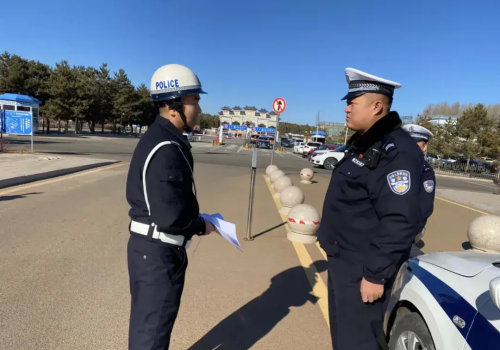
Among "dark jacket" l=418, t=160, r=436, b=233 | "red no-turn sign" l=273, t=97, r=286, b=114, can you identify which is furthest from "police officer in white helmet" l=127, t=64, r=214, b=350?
"red no-turn sign" l=273, t=97, r=286, b=114

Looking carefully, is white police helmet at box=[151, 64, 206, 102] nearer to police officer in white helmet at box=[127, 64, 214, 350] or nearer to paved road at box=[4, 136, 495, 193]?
police officer in white helmet at box=[127, 64, 214, 350]

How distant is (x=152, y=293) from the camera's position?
1999 millimetres

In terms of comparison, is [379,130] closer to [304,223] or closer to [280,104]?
[304,223]

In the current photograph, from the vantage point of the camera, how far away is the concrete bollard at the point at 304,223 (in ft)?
19.1

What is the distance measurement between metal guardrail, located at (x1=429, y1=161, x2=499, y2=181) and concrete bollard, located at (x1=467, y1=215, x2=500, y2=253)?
2619cm

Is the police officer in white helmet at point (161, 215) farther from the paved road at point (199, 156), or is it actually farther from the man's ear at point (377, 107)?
the paved road at point (199, 156)

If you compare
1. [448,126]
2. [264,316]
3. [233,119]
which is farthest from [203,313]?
[233,119]

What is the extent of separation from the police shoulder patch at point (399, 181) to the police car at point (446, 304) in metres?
0.58

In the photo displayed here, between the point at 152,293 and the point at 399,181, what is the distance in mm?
1547

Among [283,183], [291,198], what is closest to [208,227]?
[291,198]

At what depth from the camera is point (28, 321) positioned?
→ 3043 mm

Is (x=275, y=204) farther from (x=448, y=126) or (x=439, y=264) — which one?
(x=448, y=126)

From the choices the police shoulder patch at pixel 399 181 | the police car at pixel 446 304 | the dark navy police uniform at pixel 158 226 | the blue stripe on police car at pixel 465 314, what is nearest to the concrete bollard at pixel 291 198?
the police car at pixel 446 304

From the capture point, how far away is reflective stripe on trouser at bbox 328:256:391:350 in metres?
2.08
